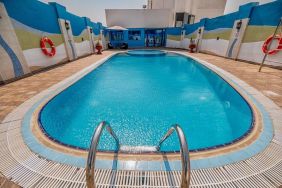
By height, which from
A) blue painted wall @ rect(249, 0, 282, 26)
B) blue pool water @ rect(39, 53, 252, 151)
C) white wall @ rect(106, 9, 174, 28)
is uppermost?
white wall @ rect(106, 9, 174, 28)

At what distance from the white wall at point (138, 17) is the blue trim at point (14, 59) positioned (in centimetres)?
1906

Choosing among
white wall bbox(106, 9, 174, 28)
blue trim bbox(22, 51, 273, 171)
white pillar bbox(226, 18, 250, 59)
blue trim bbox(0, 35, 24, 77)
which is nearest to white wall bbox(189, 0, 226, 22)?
white wall bbox(106, 9, 174, 28)

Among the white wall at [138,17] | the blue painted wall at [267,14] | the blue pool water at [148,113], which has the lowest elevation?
the blue pool water at [148,113]

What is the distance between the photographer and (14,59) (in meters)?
6.10

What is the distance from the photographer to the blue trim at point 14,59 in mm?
5684

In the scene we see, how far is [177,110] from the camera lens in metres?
4.84

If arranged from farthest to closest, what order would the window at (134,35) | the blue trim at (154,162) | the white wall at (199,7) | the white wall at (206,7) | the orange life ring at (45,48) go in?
1. the white wall at (206,7)
2. the white wall at (199,7)
3. the window at (134,35)
4. the orange life ring at (45,48)
5. the blue trim at (154,162)

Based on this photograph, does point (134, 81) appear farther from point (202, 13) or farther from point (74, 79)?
point (202, 13)

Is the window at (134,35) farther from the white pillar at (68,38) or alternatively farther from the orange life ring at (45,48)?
the orange life ring at (45,48)

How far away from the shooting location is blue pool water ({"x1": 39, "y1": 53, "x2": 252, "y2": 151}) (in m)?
3.57

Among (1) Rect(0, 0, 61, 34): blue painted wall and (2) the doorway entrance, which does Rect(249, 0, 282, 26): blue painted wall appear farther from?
(2) the doorway entrance

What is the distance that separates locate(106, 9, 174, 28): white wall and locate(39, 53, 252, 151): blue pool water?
18380 millimetres

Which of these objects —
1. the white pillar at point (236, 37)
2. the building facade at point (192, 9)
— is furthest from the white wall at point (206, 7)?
the white pillar at point (236, 37)

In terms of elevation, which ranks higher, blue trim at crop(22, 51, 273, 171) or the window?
the window
